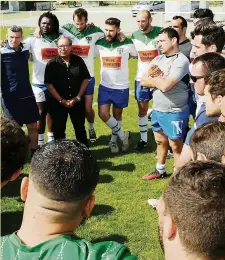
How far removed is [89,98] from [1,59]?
1.72 metres

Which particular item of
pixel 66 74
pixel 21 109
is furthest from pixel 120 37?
pixel 21 109

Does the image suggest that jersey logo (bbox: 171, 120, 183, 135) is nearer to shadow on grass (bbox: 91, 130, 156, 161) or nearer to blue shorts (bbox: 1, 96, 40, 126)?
shadow on grass (bbox: 91, 130, 156, 161)

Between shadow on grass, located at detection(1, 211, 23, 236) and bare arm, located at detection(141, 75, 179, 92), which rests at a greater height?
bare arm, located at detection(141, 75, 179, 92)

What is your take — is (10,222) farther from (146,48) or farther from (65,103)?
(146,48)

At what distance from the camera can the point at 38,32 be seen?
7488mm

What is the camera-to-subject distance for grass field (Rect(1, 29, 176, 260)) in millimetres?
5098

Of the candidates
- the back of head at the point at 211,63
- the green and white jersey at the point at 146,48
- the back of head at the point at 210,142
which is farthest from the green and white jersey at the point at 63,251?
the green and white jersey at the point at 146,48

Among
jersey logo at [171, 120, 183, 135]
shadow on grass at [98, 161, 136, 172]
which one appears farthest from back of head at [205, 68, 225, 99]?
shadow on grass at [98, 161, 136, 172]

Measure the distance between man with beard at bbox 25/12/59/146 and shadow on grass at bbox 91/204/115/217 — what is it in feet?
6.80

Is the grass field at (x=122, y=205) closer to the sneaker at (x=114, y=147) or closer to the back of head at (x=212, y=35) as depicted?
the sneaker at (x=114, y=147)

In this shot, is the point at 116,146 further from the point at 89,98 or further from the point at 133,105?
the point at 133,105

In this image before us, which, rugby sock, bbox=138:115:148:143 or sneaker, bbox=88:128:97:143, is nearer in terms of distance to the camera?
rugby sock, bbox=138:115:148:143

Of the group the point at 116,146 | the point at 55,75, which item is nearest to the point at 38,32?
the point at 55,75

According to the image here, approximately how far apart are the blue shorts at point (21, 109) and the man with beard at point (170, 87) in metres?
1.93
